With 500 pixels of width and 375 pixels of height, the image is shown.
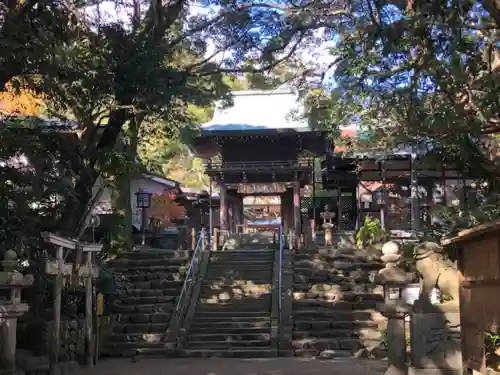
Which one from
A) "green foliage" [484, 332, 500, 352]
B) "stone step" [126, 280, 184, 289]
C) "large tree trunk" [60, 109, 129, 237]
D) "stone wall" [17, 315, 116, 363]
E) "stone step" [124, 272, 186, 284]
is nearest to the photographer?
"green foliage" [484, 332, 500, 352]

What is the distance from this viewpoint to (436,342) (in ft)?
28.7

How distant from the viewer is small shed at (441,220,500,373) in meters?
5.70

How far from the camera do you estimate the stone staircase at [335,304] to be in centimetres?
1316

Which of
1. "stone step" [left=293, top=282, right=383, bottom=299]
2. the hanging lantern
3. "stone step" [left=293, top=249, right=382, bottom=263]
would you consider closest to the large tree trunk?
"stone step" [left=293, top=282, right=383, bottom=299]

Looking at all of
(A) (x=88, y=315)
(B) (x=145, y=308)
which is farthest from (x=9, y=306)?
(B) (x=145, y=308)

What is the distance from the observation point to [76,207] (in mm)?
12188

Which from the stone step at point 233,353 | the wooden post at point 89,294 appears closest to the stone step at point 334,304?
the stone step at point 233,353

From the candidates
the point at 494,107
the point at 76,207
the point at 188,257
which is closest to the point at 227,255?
the point at 188,257

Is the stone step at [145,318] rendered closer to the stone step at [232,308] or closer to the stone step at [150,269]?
the stone step at [232,308]

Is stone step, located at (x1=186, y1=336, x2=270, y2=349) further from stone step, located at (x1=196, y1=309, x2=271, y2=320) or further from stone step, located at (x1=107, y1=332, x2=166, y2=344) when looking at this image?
stone step, located at (x1=196, y1=309, x2=271, y2=320)

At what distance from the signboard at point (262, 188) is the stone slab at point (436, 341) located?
15.9m

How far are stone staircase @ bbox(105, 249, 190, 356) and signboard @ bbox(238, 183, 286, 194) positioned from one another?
21.3 feet

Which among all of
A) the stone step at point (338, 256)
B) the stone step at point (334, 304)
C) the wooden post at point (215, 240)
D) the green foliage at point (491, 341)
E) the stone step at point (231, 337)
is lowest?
the stone step at point (231, 337)

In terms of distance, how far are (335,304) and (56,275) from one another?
7474 millimetres
